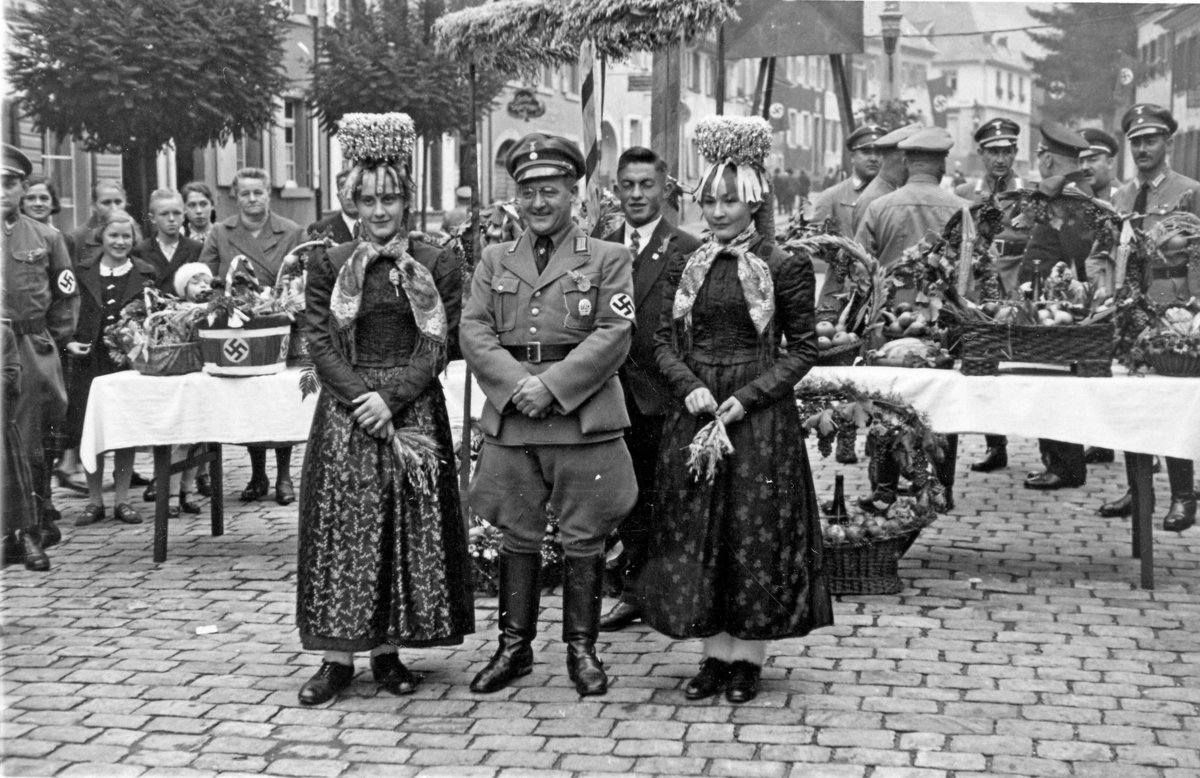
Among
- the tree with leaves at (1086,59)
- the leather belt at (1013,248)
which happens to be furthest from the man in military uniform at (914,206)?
the tree with leaves at (1086,59)

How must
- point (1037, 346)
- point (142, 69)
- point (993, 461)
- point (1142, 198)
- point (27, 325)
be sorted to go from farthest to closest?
point (142, 69), point (993, 461), point (1142, 198), point (27, 325), point (1037, 346)

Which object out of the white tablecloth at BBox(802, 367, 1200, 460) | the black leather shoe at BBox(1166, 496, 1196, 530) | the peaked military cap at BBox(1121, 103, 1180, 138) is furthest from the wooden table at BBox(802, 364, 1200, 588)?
the peaked military cap at BBox(1121, 103, 1180, 138)

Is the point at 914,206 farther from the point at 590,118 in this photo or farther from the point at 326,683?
the point at 326,683

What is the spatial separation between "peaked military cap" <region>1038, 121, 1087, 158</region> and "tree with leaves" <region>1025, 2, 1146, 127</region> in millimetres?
30321

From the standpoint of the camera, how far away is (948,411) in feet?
23.4

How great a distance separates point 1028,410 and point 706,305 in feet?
6.98

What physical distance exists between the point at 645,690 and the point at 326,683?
114cm

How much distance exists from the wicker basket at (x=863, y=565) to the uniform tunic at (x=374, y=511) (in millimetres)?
2031

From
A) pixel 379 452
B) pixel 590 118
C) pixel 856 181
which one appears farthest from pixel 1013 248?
pixel 379 452

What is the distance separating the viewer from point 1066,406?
6965mm

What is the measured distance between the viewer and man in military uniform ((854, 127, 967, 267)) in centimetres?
916

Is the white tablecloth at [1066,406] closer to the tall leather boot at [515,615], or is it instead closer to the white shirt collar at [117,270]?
the tall leather boot at [515,615]

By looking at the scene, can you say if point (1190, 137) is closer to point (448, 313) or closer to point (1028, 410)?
point (1028, 410)

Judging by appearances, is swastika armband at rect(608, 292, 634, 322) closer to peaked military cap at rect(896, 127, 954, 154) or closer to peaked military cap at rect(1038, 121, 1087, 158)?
peaked military cap at rect(896, 127, 954, 154)
